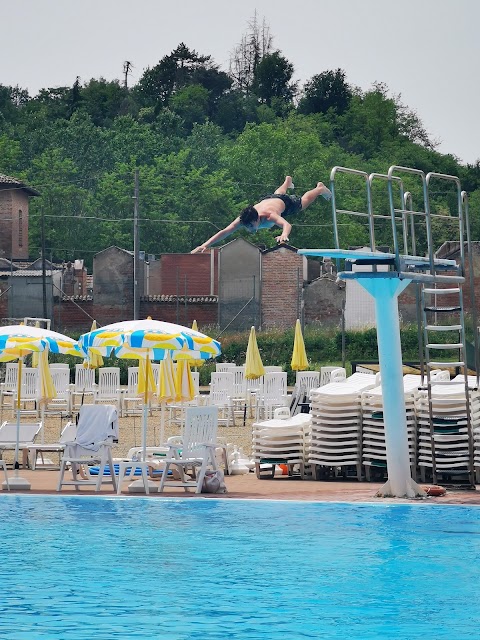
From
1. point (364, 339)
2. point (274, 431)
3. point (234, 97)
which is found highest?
point (234, 97)

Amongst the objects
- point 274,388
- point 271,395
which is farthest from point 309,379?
point 271,395

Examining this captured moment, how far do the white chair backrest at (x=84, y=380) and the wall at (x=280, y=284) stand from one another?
25741 mm

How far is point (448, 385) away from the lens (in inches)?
687

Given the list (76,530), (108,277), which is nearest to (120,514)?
(76,530)

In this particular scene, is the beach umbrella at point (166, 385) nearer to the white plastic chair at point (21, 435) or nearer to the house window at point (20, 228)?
the white plastic chair at point (21, 435)

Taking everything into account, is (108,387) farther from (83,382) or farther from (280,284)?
(280,284)

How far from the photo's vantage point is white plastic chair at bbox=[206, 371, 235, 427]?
26.0 meters

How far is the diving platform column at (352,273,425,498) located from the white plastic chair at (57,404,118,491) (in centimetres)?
347

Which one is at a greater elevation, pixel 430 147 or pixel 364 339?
pixel 430 147

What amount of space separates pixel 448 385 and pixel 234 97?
10587 cm

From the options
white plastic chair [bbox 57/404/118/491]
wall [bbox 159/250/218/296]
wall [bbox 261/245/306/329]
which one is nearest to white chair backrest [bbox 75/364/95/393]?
white plastic chair [bbox 57/404/118/491]

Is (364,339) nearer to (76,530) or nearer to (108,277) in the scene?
(108,277)

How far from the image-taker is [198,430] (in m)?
16.0

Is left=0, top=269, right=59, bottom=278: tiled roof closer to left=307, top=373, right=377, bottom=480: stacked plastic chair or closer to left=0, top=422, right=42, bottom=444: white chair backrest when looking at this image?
left=0, top=422, right=42, bottom=444: white chair backrest
